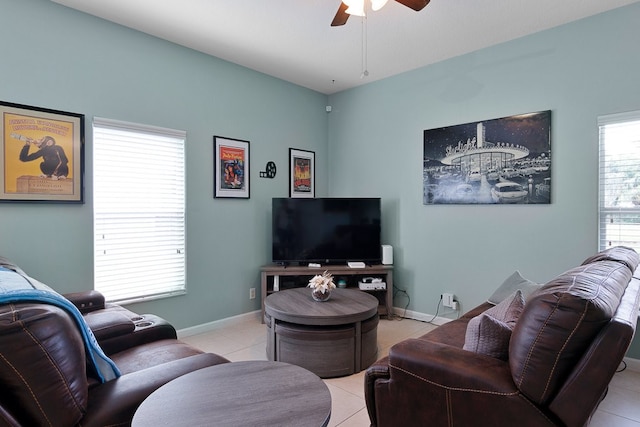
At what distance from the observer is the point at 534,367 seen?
1.31m

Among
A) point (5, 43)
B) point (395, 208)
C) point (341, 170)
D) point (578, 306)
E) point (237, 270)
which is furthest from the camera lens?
point (341, 170)

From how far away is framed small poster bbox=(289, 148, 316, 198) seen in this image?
4.56 m

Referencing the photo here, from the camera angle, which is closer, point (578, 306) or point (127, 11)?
point (578, 306)

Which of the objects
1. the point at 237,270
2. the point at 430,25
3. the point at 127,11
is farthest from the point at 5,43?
the point at 430,25

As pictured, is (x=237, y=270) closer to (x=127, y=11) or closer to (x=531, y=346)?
(x=127, y=11)

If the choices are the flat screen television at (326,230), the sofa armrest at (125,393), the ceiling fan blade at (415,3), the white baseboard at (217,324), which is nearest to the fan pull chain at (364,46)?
the ceiling fan blade at (415,3)

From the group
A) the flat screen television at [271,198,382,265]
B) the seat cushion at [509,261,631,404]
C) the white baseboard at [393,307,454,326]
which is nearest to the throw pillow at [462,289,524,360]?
the seat cushion at [509,261,631,404]

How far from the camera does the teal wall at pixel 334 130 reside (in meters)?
2.78

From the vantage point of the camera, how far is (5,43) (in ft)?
8.39

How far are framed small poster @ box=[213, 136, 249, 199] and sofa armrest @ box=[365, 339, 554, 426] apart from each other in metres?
2.62

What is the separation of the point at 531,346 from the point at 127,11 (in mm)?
3487

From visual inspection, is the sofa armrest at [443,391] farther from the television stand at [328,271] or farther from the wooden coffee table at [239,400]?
the television stand at [328,271]

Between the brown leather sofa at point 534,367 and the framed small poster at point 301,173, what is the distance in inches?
122

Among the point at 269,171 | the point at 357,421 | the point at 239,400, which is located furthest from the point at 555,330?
the point at 269,171
